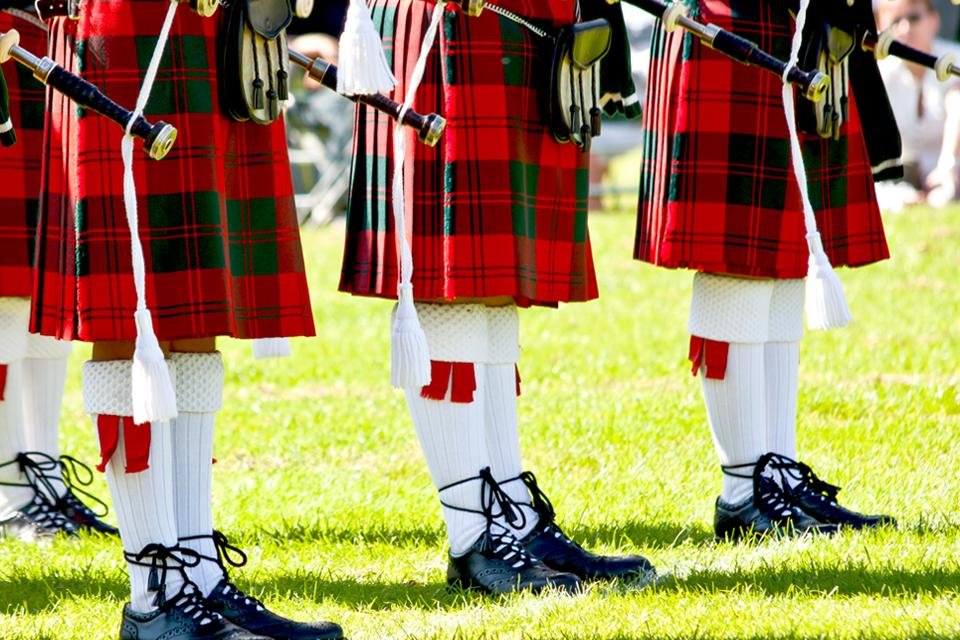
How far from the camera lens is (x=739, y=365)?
3.29 metres

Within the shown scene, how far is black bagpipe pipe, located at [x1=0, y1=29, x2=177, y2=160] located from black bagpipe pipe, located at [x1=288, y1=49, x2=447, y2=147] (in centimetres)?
49

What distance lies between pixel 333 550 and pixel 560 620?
826 millimetres

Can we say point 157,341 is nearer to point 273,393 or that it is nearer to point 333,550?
point 333,550

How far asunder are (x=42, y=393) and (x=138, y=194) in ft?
4.20

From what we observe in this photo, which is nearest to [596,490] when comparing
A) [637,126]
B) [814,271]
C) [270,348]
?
[814,271]

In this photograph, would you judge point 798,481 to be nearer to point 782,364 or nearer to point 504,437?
point 782,364

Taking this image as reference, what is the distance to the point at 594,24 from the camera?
9.50 feet

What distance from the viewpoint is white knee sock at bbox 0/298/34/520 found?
345cm

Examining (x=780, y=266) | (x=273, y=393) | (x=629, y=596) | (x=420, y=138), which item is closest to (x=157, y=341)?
(x=420, y=138)

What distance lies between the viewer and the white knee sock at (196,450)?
2590 millimetres

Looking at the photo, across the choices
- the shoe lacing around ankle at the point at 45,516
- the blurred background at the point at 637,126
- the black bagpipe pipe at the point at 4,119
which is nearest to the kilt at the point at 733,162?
the black bagpipe pipe at the point at 4,119

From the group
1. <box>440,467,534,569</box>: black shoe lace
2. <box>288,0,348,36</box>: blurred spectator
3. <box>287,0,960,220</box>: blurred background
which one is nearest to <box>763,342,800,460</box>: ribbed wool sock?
<box>440,467,534,569</box>: black shoe lace

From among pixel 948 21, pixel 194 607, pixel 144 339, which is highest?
pixel 948 21

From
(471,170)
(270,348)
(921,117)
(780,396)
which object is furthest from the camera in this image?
(921,117)
